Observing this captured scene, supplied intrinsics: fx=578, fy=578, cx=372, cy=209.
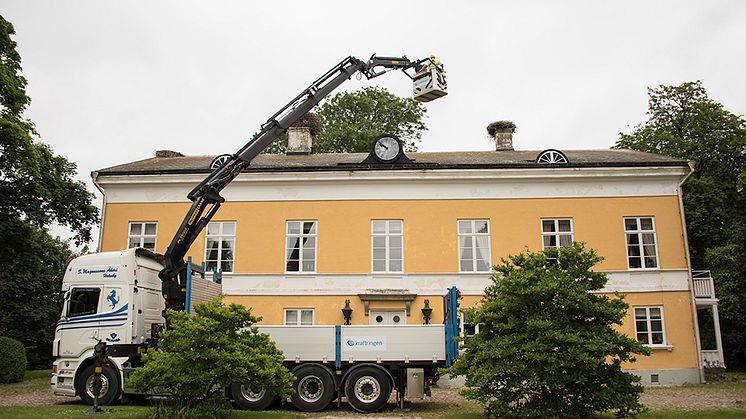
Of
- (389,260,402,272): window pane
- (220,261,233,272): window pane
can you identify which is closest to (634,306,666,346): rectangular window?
(389,260,402,272): window pane

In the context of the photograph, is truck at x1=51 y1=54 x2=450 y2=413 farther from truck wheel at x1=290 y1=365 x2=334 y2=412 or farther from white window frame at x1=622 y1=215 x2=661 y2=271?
white window frame at x1=622 y1=215 x2=661 y2=271

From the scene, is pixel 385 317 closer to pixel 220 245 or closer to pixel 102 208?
pixel 220 245

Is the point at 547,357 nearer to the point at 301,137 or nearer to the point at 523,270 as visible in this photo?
the point at 523,270

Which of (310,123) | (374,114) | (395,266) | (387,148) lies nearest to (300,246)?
(395,266)

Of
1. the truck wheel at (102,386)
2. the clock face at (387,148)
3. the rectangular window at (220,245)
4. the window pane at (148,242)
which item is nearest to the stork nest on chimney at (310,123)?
the clock face at (387,148)

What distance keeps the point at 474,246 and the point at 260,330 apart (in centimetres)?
897

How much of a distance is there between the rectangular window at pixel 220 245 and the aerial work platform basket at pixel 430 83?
31.4ft

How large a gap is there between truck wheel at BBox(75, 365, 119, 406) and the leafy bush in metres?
7.43

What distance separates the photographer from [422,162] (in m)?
20.8

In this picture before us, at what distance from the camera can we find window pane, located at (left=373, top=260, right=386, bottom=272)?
63.6 ft

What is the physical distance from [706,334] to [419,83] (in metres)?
22.9

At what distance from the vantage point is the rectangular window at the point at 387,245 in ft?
63.7

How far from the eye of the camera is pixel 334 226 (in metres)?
19.7

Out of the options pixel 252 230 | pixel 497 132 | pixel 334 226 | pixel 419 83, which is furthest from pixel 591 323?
pixel 497 132
